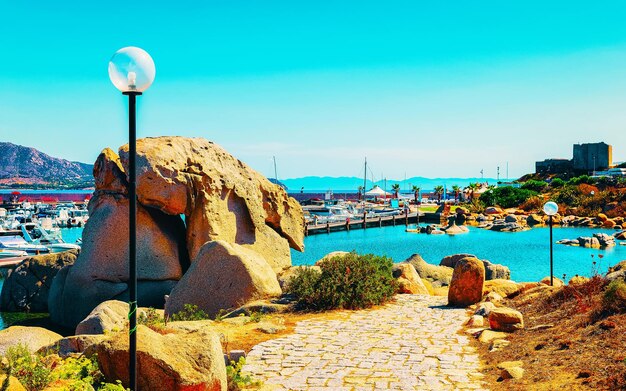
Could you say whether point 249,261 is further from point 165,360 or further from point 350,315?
point 165,360

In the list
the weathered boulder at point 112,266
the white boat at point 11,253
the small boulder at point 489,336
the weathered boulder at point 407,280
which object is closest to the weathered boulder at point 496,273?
the weathered boulder at point 407,280

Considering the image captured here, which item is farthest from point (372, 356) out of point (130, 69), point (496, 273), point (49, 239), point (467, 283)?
point (49, 239)

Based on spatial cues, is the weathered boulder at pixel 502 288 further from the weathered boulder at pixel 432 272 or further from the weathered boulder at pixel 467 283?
the weathered boulder at pixel 432 272

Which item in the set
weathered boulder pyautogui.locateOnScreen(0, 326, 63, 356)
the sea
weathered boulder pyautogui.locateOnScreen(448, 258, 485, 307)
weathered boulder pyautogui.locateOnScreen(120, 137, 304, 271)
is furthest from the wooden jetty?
weathered boulder pyautogui.locateOnScreen(0, 326, 63, 356)

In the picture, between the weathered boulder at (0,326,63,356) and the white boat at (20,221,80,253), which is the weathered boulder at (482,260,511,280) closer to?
the weathered boulder at (0,326,63,356)

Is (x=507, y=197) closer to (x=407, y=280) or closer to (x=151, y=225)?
(x=151, y=225)

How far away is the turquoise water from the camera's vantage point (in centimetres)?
3559

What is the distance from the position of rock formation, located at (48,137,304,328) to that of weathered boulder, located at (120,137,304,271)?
0.03 metres

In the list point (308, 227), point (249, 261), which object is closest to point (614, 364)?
point (249, 261)

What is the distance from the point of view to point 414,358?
8766mm

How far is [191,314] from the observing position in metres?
12.1

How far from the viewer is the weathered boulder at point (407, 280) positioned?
1495cm

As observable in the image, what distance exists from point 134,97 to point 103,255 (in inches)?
544

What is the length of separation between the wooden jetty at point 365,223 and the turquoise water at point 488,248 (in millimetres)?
1031
